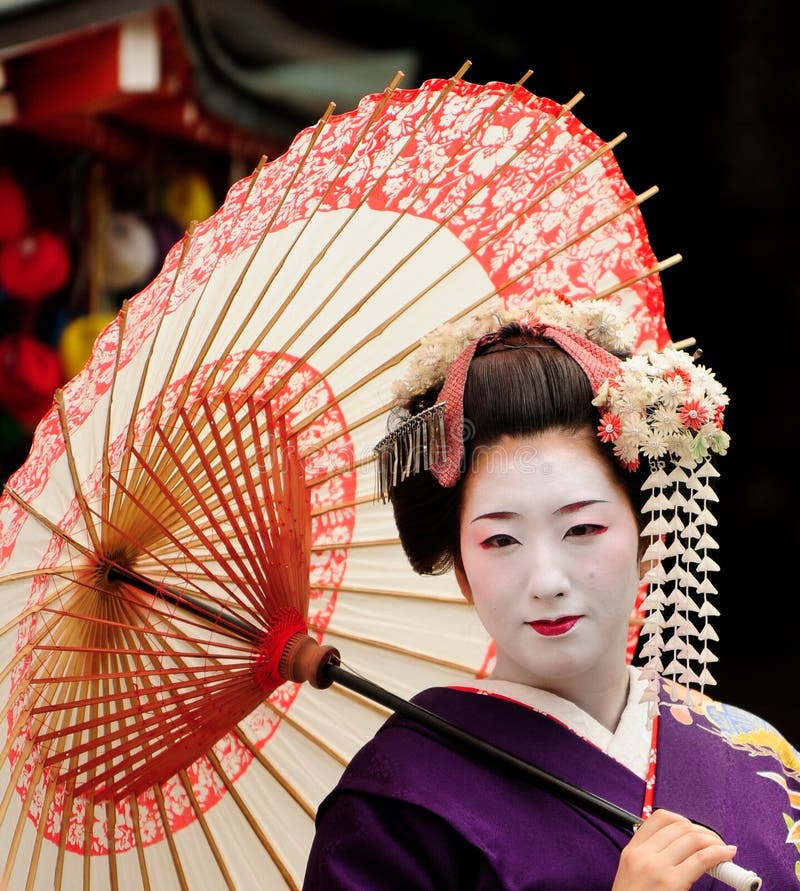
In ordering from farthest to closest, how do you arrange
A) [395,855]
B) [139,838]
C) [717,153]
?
[717,153] → [139,838] → [395,855]

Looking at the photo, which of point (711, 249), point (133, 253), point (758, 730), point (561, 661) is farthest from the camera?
point (711, 249)

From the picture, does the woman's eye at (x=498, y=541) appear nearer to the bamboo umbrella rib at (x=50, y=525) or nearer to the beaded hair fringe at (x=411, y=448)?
the beaded hair fringe at (x=411, y=448)

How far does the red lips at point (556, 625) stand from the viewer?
2.06 meters

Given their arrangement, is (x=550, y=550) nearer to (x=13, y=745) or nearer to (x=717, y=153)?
(x=13, y=745)

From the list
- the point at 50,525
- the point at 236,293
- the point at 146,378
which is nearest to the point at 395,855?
the point at 50,525

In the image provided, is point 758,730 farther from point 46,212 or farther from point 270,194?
point 46,212

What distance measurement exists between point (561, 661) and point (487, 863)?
351 mm

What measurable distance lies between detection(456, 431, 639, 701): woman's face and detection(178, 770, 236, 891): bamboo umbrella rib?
29.0 inches

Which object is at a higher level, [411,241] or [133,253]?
[133,253]

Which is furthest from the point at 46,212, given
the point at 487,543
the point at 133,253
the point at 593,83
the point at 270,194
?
A: the point at 487,543

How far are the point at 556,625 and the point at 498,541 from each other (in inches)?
6.7

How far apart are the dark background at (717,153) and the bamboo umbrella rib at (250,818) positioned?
2987 mm

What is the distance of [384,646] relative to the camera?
2.59m

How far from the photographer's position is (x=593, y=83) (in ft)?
18.0
